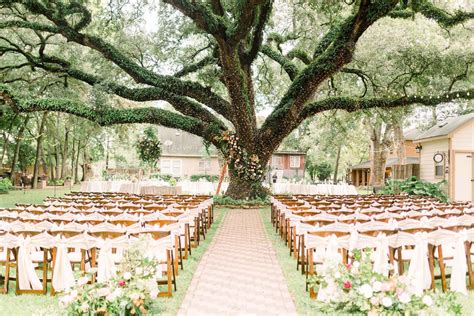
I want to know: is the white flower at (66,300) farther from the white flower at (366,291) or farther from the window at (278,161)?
the window at (278,161)

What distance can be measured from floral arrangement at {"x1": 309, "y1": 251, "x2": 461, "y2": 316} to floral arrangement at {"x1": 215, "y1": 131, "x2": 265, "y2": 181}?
14426 mm

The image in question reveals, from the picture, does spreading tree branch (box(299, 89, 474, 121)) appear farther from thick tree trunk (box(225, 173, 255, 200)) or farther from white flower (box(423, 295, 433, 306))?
white flower (box(423, 295, 433, 306))

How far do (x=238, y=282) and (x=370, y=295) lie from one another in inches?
103

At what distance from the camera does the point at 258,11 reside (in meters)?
16.9

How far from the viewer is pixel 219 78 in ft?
69.2

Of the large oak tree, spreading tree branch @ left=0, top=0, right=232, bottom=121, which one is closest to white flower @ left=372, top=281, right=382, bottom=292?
the large oak tree

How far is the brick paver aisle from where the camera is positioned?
542cm

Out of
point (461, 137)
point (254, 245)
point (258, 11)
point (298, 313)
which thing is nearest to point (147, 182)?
point (258, 11)

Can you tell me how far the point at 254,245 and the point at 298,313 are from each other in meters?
4.69

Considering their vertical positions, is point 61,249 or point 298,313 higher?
point 61,249

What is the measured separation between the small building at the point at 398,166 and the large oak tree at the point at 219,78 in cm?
801

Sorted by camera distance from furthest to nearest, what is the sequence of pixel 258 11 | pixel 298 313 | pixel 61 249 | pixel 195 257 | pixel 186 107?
1. pixel 186 107
2. pixel 258 11
3. pixel 195 257
4. pixel 61 249
5. pixel 298 313

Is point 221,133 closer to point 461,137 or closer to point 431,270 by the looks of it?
point 461,137

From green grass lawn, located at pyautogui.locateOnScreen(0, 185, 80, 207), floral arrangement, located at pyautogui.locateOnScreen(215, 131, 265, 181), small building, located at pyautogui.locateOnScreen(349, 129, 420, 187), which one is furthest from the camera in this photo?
small building, located at pyautogui.locateOnScreen(349, 129, 420, 187)
